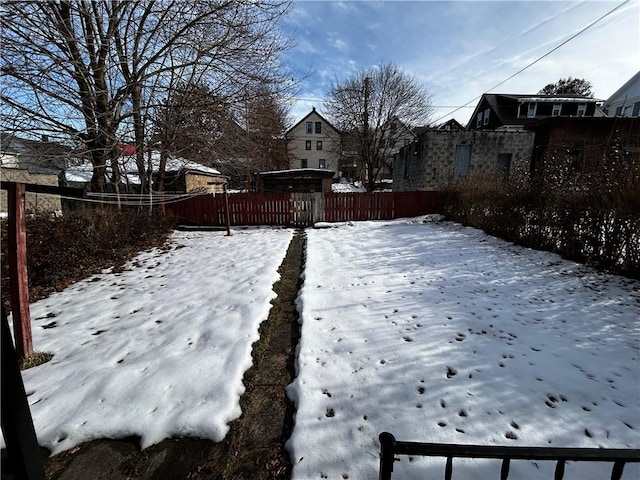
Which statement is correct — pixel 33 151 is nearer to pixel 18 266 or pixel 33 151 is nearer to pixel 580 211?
pixel 18 266

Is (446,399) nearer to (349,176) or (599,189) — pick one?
(599,189)

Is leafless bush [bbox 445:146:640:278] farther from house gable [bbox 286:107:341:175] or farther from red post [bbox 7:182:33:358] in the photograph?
house gable [bbox 286:107:341:175]

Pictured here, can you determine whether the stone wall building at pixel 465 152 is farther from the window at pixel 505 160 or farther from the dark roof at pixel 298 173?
the dark roof at pixel 298 173

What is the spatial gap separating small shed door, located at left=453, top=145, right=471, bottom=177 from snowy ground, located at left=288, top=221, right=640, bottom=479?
1196 centimetres

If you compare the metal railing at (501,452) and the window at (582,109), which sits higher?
the window at (582,109)

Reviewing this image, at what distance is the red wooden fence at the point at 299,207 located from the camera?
10.9 meters

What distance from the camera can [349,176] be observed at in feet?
139

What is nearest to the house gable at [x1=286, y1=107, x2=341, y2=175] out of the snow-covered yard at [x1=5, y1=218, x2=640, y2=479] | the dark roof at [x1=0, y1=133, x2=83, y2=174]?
the dark roof at [x1=0, y1=133, x2=83, y2=174]

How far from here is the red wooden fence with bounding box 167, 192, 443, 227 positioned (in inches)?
430

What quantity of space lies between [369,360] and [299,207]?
8903mm

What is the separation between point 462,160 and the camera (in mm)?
15797

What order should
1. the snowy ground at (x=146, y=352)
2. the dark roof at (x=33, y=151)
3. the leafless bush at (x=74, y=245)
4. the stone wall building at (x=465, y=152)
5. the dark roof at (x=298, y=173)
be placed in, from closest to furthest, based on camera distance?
the snowy ground at (x=146, y=352) → the leafless bush at (x=74, y=245) → the dark roof at (x=33, y=151) → the stone wall building at (x=465, y=152) → the dark roof at (x=298, y=173)

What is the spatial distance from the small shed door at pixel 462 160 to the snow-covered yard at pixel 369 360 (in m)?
12.0

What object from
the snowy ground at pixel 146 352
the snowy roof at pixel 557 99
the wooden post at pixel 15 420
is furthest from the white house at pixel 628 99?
the wooden post at pixel 15 420
